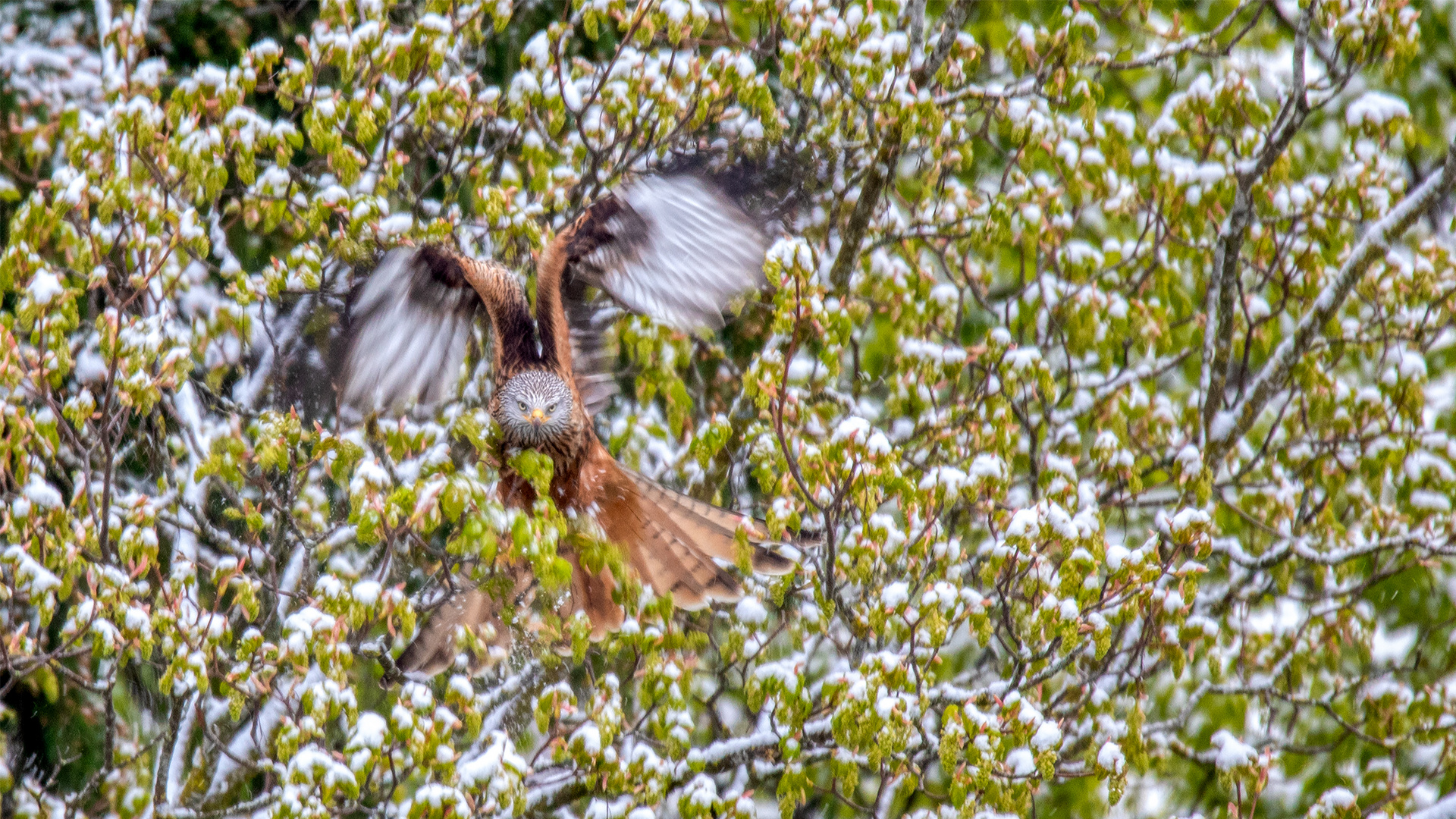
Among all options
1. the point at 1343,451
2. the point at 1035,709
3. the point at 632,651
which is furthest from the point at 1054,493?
the point at 1343,451

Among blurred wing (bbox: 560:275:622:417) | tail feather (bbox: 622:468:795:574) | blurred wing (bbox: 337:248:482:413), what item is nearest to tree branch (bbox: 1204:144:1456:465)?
tail feather (bbox: 622:468:795:574)

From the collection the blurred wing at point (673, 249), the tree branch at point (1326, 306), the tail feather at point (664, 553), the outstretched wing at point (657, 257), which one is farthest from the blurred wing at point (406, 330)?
the tree branch at point (1326, 306)

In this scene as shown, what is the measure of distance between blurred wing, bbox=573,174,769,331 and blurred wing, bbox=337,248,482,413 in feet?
1.36

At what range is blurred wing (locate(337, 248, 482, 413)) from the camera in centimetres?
415

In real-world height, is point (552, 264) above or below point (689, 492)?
above

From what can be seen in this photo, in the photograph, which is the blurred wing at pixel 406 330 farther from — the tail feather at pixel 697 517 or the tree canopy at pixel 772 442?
the tail feather at pixel 697 517

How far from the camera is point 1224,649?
18.4ft

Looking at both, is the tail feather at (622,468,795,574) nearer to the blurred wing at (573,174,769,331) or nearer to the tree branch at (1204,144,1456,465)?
the blurred wing at (573,174,769,331)

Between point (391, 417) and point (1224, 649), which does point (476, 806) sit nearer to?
point (391, 417)

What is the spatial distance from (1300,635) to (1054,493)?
5.55 feet

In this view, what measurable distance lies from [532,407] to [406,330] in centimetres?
51

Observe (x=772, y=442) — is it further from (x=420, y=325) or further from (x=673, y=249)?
(x=420, y=325)

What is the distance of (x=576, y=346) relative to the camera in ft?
Result: 16.0

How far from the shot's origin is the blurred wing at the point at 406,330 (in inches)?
163
